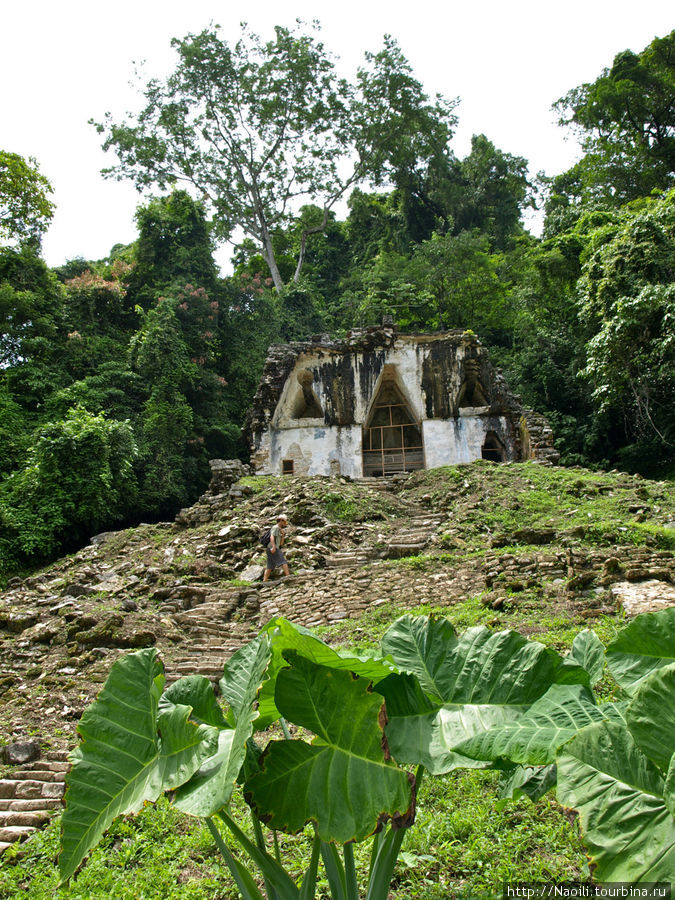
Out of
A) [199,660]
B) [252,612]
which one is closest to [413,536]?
[252,612]

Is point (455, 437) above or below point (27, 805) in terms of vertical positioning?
above

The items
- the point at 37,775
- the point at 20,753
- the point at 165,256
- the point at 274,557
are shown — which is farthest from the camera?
the point at 165,256

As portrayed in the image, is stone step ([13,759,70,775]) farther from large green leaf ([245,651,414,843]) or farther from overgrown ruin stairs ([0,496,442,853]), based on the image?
large green leaf ([245,651,414,843])

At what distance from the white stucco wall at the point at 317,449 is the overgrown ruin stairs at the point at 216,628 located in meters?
5.96

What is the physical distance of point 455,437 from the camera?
65.9 ft

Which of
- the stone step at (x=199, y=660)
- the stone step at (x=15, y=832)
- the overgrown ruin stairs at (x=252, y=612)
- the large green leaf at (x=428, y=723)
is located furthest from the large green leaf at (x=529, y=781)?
the stone step at (x=199, y=660)

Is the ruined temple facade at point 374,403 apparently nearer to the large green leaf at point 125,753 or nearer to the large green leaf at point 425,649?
the large green leaf at point 425,649

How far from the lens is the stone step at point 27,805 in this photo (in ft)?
12.6

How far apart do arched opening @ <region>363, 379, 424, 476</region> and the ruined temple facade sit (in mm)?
61

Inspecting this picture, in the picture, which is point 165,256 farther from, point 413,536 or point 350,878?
point 350,878

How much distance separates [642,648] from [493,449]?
19.3 meters

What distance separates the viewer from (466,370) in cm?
2081

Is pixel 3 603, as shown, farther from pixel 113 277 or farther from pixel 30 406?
pixel 113 277

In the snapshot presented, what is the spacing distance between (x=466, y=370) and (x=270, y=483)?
8932 mm
